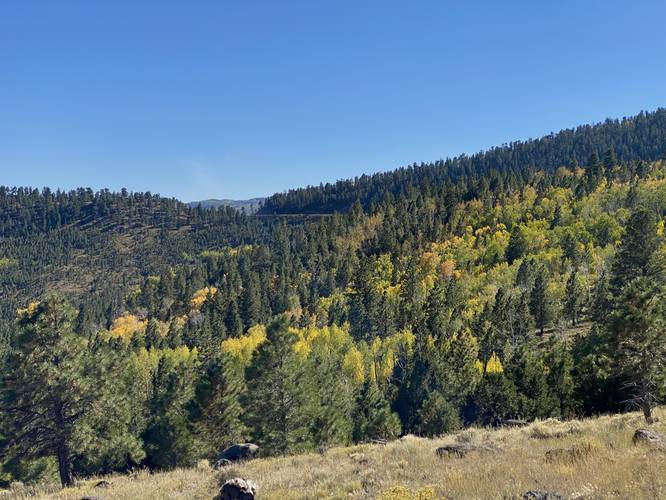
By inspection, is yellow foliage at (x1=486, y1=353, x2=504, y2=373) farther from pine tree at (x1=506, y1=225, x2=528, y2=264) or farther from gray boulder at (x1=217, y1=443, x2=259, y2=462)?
gray boulder at (x1=217, y1=443, x2=259, y2=462)

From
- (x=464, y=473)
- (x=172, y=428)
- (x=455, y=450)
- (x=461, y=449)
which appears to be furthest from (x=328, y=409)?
(x=464, y=473)

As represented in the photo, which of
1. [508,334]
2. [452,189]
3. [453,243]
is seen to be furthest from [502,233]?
[508,334]

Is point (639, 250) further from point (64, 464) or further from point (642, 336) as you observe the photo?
point (64, 464)

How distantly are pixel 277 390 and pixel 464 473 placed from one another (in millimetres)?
29665

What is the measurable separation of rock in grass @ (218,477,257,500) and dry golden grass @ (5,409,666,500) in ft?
2.06

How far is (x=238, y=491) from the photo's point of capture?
11344 mm

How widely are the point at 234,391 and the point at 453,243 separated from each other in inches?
4175

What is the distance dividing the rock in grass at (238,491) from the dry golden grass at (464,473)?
2.06ft

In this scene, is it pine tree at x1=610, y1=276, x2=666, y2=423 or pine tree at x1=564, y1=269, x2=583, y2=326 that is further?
pine tree at x1=564, y1=269, x2=583, y2=326

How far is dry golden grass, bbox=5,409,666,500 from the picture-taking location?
9.40 m

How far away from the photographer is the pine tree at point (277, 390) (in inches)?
1519

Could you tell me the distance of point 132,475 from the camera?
63.6 feet

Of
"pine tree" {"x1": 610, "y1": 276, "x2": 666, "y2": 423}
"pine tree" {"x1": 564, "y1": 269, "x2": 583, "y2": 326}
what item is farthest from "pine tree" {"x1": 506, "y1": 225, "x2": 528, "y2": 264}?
"pine tree" {"x1": 610, "y1": 276, "x2": 666, "y2": 423}

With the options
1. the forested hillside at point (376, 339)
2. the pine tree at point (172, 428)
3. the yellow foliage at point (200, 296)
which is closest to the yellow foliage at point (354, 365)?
the forested hillside at point (376, 339)
